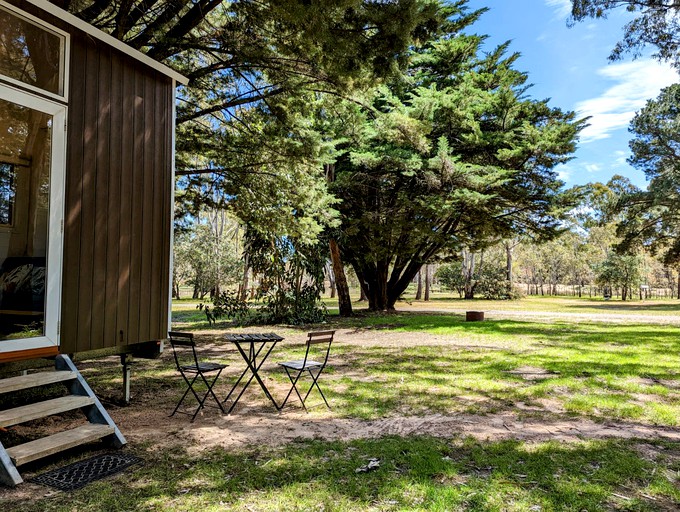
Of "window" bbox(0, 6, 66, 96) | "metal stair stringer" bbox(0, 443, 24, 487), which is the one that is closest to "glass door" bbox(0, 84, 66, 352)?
"window" bbox(0, 6, 66, 96)

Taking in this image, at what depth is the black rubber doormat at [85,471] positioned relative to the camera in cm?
296

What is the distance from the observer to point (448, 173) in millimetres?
12391

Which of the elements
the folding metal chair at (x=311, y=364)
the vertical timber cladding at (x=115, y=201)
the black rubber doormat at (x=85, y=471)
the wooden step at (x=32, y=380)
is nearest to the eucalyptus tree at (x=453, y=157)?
the folding metal chair at (x=311, y=364)

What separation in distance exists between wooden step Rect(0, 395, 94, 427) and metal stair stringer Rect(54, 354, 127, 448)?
65 mm

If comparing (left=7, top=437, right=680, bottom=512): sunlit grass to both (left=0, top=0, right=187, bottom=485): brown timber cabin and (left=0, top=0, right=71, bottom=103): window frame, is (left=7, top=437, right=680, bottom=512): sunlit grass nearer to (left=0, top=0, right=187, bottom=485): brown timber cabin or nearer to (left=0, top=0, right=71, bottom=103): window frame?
(left=0, top=0, right=187, bottom=485): brown timber cabin

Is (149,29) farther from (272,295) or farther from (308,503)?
(272,295)

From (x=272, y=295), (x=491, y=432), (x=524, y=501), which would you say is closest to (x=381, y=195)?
(x=272, y=295)

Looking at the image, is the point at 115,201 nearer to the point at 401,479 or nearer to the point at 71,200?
the point at 71,200

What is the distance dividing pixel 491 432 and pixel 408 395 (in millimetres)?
1458

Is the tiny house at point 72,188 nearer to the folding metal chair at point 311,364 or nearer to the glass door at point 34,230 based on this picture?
the glass door at point 34,230

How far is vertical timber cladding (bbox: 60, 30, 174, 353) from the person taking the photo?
13.4 feet

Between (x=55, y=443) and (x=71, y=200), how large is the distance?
7.02 feet

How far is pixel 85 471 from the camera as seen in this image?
10.3ft

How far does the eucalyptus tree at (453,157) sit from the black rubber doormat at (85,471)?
10.0 meters
